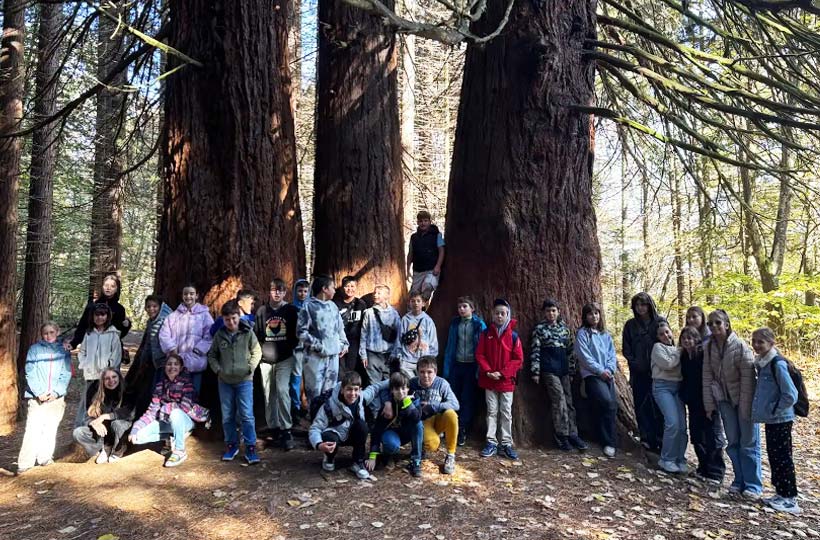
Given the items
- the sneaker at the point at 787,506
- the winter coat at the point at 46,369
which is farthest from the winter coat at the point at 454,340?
the winter coat at the point at 46,369

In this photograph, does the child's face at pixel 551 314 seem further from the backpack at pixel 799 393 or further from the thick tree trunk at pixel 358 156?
the backpack at pixel 799 393

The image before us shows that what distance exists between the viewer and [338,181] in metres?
6.62

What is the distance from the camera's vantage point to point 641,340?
19.0 feet

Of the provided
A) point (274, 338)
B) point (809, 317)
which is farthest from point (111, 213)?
point (809, 317)

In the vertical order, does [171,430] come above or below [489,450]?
above

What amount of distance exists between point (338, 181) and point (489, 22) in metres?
2.54

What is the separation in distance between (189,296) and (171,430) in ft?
4.13

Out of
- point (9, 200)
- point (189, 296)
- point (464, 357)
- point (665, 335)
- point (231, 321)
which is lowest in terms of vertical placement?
point (464, 357)

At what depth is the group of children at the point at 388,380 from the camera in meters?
4.95

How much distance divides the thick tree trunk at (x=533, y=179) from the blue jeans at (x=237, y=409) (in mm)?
2191

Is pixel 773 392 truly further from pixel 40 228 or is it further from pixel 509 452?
pixel 40 228

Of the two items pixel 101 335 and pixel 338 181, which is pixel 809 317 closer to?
pixel 338 181

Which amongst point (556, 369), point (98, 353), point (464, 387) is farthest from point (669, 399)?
point (98, 353)

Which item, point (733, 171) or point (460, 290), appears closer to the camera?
point (460, 290)
